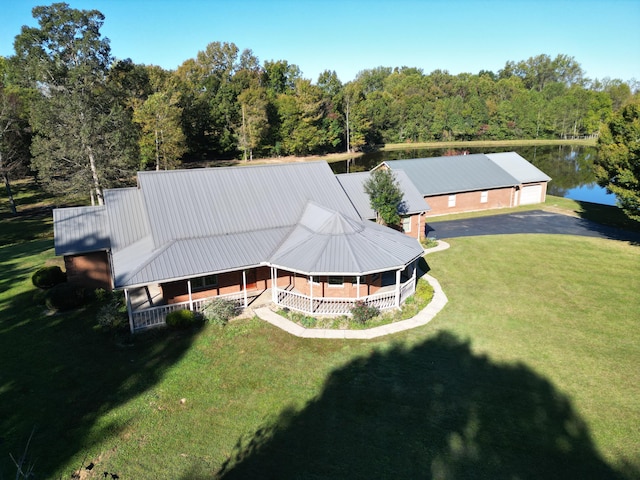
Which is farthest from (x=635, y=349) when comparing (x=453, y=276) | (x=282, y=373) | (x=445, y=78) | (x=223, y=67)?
(x=445, y=78)

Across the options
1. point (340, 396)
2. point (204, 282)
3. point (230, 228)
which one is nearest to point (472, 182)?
point (230, 228)

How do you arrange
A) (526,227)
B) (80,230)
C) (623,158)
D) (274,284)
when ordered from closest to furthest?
(274,284) → (80,230) → (623,158) → (526,227)

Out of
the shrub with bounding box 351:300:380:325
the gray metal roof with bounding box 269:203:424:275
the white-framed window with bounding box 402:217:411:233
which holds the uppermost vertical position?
the gray metal roof with bounding box 269:203:424:275

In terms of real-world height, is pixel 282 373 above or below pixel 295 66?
below

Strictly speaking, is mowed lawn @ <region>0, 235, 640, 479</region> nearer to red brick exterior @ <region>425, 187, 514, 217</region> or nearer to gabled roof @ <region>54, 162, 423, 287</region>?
gabled roof @ <region>54, 162, 423, 287</region>

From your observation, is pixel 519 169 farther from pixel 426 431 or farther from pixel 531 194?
pixel 426 431

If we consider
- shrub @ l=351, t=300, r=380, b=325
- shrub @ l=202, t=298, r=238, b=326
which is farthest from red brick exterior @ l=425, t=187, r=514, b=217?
shrub @ l=202, t=298, r=238, b=326

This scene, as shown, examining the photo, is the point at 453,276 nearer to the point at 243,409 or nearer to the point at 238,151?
the point at 243,409
